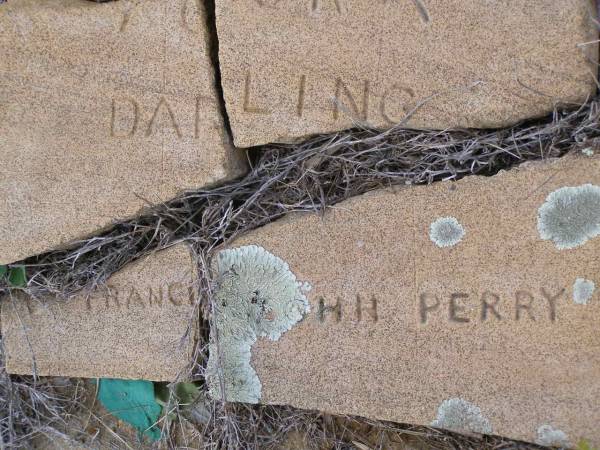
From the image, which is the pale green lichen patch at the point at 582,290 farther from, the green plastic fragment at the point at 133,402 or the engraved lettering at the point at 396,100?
the green plastic fragment at the point at 133,402

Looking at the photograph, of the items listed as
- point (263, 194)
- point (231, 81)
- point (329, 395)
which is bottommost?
point (329, 395)

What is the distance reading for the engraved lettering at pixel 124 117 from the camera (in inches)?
56.6

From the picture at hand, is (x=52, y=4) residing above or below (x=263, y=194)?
above

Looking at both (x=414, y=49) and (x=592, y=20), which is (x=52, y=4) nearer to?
(x=414, y=49)

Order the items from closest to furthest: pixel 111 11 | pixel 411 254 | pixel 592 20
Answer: pixel 592 20 < pixel 411 254 < pixel 111 11

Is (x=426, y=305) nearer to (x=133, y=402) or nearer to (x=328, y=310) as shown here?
(x=328, y=310)

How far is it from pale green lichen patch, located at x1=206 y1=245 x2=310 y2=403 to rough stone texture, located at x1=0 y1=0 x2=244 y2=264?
0.71 ft

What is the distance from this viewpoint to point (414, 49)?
1274mm

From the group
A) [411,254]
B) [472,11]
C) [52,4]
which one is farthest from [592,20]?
[52,4]

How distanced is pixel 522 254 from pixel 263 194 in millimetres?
587

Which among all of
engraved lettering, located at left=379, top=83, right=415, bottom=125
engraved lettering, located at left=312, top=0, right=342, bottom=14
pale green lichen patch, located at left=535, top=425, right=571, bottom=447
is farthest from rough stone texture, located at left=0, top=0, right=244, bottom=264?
pale green lichen patch, located at left=535, top=425, right=571, bottom=447

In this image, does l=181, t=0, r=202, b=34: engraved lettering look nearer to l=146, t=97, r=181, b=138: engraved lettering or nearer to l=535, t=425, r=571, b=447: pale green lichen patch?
l=146, t=97, r=181, b=138: engraved lettering

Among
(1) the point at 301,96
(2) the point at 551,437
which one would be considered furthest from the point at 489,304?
(1) the point at 301,96

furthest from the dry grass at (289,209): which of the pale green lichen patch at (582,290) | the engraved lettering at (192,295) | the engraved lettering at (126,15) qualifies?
the engraved lettering at (126,15)
